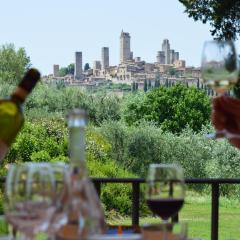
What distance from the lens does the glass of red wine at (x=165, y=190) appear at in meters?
1.43

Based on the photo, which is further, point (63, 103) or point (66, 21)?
point (66, 21)

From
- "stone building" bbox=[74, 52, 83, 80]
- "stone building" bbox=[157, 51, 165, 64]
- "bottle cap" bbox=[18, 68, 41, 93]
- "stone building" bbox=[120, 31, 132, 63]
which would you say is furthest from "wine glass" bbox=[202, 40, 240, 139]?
"stone building" bbox=[157, 51, 165, 64]

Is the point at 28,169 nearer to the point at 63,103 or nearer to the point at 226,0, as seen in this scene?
the point at 226,0

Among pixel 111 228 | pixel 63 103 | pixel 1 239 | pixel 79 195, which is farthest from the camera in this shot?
pixel 63 103

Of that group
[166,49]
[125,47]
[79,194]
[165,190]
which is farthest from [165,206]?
[166,49]

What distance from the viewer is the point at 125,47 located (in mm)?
75312

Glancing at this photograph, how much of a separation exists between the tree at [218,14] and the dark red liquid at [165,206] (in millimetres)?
8740

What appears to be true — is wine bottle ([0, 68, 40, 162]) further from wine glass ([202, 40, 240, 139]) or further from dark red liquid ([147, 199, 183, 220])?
wine glass ([202, 40, 240, 139])

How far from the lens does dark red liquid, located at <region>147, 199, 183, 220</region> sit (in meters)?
1.44

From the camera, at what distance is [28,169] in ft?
4.00

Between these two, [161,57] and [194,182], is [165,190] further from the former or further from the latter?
[161,57]

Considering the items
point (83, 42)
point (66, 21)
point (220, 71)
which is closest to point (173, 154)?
point (220, 71)

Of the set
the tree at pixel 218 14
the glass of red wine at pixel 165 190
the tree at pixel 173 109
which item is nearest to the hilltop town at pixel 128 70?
the tree at pixel 173 109

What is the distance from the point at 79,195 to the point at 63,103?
29.4 metres
